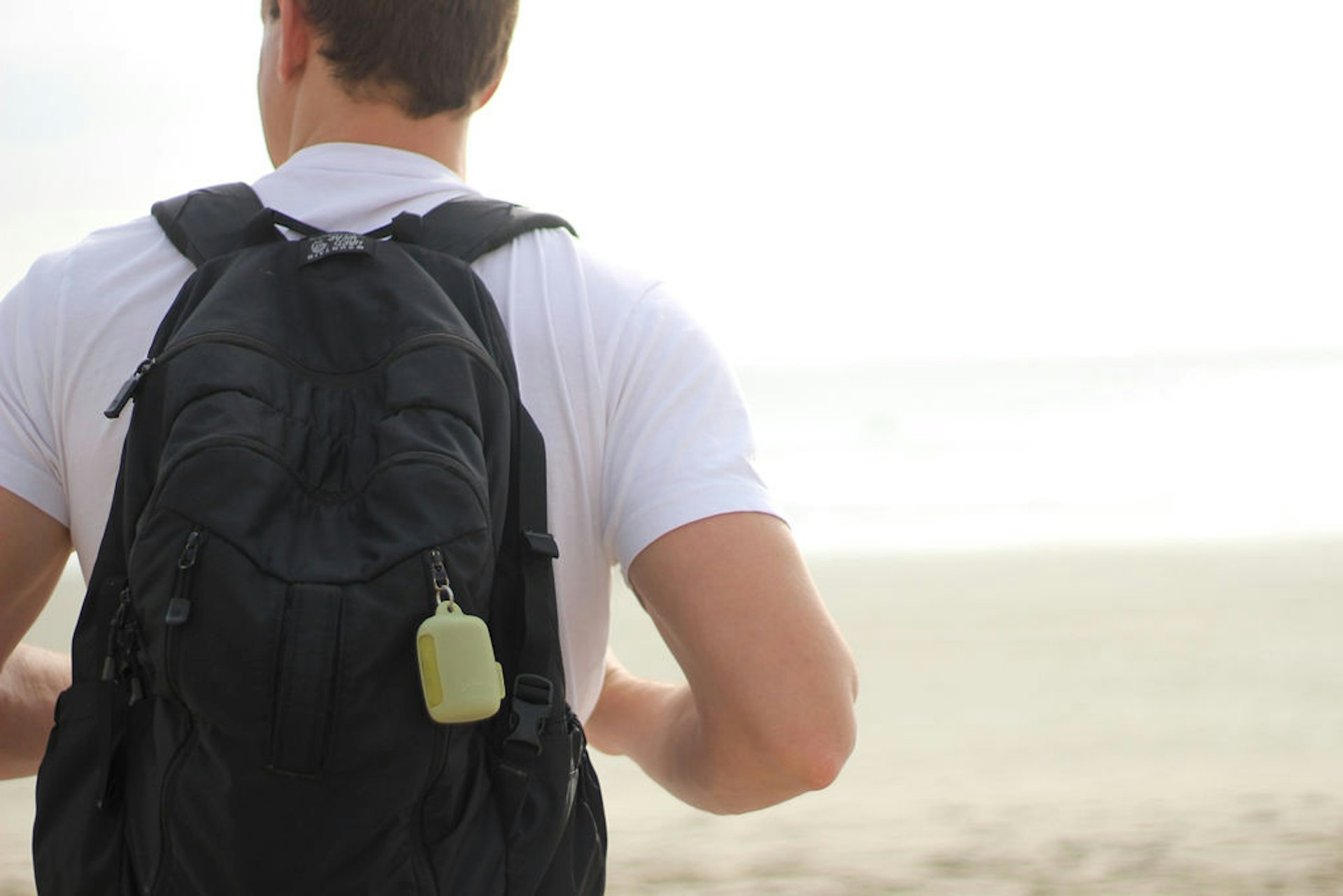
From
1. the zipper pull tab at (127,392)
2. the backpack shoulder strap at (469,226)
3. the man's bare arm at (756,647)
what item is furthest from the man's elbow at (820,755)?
the zipper pull tab at (127,392)

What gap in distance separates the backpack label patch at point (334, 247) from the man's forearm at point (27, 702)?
59 cm

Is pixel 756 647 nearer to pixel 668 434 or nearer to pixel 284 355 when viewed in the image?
pixel 668 434

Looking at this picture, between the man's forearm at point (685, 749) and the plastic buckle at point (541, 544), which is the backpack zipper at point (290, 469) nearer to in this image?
the plastic buckle at point (541, 544)

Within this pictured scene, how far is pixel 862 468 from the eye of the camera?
64.2 ft

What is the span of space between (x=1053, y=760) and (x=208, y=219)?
4915 millimetres

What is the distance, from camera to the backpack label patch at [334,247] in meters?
1.36

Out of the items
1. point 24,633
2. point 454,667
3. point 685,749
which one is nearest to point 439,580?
point 454,667

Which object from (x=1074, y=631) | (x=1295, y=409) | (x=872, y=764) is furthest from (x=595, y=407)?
(x=1295, y=409)

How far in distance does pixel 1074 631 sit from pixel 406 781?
7.68 meters

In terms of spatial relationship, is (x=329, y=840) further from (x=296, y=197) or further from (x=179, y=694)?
(x=296, y=197)

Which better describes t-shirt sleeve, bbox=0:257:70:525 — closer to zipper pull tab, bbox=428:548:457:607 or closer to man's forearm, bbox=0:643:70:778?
man's forearm, bbox=0:643:70:778

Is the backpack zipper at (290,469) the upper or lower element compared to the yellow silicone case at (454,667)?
upper

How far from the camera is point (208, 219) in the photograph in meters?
1.44

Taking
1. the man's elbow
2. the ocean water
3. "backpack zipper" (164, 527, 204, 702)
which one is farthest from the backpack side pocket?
the ocean water
